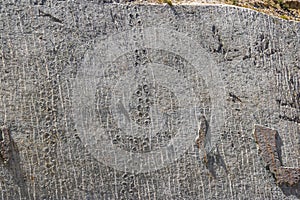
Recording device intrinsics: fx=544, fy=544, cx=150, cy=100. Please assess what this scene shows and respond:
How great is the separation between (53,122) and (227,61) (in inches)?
74.6

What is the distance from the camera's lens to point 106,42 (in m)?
5.48

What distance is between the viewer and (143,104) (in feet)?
18.0

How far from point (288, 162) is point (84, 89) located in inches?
87.8

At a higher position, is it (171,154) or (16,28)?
(16,28)

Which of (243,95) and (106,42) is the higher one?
(106,42)

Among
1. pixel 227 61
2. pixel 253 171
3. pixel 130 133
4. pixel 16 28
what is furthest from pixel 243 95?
pixel 16 28

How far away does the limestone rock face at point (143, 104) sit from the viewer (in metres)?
5.23

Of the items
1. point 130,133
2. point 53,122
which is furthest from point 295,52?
point 53,122

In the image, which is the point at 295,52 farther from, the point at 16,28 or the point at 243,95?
the point at 16,28

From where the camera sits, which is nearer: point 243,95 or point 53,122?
point 53,122

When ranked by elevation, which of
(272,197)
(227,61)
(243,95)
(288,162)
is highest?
(227,61)

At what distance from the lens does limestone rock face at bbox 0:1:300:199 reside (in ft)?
17.2

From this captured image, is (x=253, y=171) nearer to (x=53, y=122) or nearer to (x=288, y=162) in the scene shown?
(x=288, y=162)

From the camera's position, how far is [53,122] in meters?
5.25
